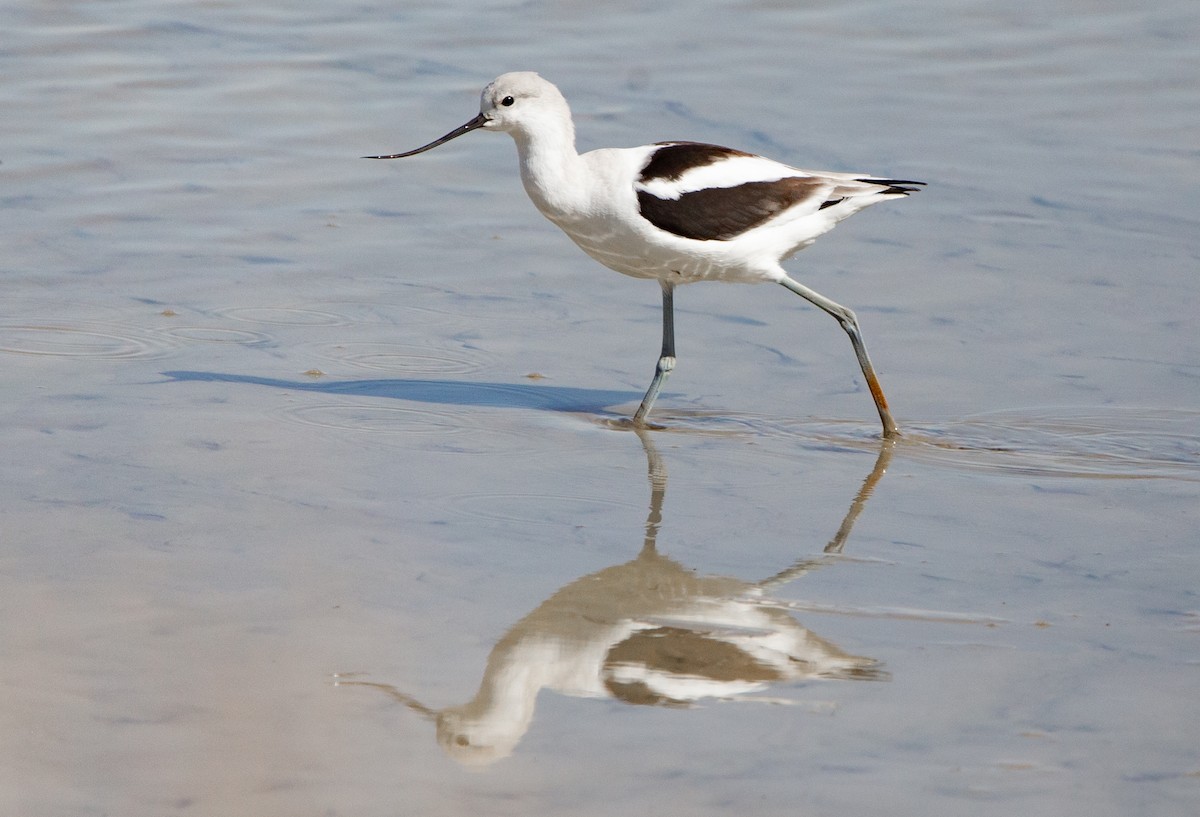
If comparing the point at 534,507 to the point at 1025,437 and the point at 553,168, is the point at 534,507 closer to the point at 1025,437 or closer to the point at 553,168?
the point at 553,168

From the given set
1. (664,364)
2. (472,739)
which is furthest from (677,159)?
(472,739)

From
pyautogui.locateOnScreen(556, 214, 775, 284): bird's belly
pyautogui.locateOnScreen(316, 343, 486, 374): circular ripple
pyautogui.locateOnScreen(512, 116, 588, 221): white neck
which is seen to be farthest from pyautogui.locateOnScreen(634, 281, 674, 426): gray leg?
pyautogui.locateOnScreen(316, 343, 486, 374): circular ripple

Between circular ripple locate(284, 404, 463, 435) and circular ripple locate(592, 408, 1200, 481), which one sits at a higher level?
circular ripple locate(592, 408, 1200, 481)

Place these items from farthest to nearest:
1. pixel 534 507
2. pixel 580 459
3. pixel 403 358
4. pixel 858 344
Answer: pixel 403 358, pixel 858 344, pixel 580 459, pixel 534 507

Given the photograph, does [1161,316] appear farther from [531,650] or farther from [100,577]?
[100,577]

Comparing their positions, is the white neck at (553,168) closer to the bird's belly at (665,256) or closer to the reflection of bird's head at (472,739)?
the bird's belly at (665,256)

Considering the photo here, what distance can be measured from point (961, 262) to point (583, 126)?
9.04 ft

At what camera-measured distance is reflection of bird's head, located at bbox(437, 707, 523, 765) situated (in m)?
3.37

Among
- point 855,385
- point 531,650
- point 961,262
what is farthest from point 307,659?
point 961,262

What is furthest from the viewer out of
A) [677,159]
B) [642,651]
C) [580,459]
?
[677,159]

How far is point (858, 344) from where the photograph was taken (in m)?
5.97

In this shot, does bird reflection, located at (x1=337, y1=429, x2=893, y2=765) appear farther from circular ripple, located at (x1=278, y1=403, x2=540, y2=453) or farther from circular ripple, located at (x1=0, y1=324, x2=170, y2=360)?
circular ripple, located at (x1=0, y1=324, x2=170, y2=360)

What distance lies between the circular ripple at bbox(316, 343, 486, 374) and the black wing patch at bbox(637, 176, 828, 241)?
112 centimetres

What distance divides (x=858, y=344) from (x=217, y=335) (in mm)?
2554
